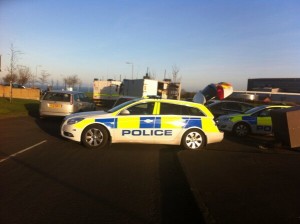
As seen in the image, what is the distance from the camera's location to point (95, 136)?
9.87 meters

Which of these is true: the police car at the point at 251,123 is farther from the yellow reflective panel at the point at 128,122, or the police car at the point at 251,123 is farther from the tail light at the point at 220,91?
the tail light at the point at 220,91

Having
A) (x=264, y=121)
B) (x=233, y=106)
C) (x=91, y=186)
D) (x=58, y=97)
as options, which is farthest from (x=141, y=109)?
(x=233, y=106)

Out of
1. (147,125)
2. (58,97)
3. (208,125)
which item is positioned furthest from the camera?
(58,97)

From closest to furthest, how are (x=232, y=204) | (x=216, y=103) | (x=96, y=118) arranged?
(x=232, y=204), (x=96, y=118), (x=216, y=103)

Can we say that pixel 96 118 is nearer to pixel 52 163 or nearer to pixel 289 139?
pixel 52 163

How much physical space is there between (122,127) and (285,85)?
Result: 107746mm

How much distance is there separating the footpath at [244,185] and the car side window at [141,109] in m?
1.78

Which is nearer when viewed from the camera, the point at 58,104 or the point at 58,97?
the point at 58,104

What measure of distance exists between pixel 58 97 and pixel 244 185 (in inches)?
463

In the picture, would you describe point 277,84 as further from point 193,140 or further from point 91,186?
point 91,186

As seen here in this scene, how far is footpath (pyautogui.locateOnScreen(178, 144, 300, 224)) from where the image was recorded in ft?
15.8

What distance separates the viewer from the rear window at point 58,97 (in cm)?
1619

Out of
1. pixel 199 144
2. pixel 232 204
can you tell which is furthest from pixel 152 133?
pixel 232 204

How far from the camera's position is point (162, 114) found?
10.2 metres
